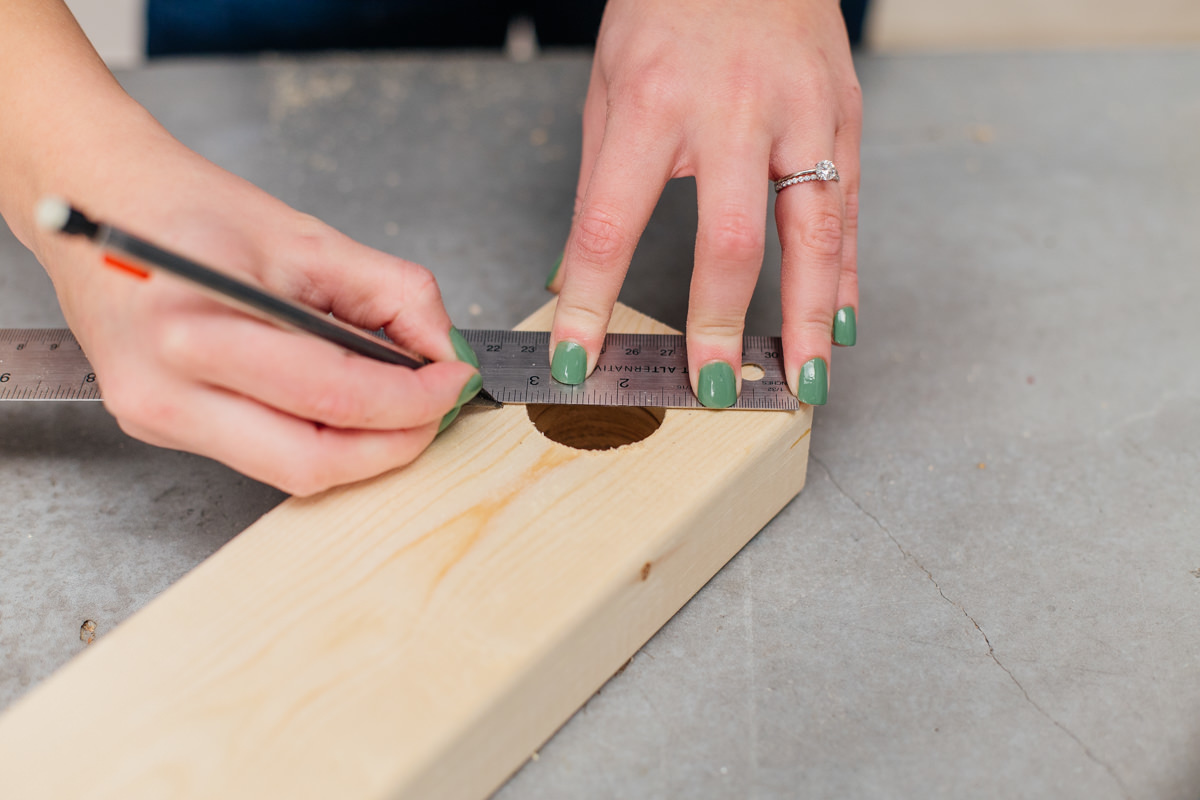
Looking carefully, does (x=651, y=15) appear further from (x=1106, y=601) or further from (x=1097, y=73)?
(x=1097, y=73)

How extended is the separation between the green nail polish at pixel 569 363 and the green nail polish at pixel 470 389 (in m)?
0.15

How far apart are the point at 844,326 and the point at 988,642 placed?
Result: 61cm

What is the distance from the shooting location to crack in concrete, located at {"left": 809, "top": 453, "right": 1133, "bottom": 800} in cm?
131

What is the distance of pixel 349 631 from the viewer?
1.18 m

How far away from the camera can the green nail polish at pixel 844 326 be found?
160 centimetres

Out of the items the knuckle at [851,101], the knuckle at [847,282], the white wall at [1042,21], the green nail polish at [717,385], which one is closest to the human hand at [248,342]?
the green nail polish at [717,385]

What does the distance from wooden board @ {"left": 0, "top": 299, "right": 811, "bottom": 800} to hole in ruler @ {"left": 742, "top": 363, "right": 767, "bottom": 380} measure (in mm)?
90

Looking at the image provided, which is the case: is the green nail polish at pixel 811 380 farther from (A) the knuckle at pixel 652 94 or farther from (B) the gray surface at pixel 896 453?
(A) the knuckle at pixel 652 94

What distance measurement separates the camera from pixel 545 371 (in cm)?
155

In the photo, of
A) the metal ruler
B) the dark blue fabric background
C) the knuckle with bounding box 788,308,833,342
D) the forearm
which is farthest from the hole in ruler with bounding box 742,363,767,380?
the dark blue fabric background

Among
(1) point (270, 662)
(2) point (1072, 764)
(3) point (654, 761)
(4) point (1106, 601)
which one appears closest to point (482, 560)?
(1) point (270, 662)

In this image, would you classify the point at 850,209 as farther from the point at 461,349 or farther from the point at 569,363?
the point at 461,349

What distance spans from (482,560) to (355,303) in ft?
1.49

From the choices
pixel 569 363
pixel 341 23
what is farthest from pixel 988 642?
pixel 341 23
